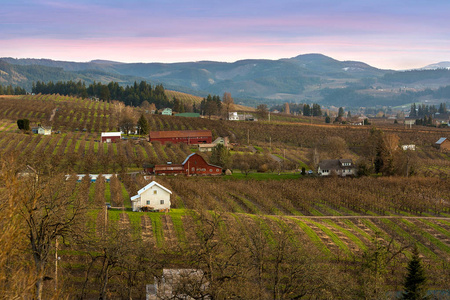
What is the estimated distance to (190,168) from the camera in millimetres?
60906

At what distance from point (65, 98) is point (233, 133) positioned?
77573 mm

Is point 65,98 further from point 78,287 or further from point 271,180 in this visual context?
point 78,287

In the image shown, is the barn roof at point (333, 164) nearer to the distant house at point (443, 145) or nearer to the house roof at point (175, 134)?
the house roof at point (175, 134)

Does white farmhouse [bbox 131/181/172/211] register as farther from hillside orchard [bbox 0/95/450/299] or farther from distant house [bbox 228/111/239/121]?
distant house [bbox 228/111/239/121]

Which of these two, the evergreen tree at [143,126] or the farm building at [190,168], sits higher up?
the evergreen tree at [143,126]

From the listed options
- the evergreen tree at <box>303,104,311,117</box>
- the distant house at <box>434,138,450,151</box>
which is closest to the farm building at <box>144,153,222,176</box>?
the distant house at <box>434,138,450,151</box>

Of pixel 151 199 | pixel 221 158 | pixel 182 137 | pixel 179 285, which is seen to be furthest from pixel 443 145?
pixel 179 285

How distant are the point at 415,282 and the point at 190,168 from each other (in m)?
41.0

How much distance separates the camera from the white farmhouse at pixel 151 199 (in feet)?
125

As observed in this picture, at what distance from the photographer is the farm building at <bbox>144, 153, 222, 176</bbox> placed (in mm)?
59875

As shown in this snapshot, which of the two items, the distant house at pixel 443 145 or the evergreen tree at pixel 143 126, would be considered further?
the evergreen tree at pixel 143 126

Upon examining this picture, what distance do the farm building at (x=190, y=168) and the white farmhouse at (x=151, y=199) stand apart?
21066 millimetres

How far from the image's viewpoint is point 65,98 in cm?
14862

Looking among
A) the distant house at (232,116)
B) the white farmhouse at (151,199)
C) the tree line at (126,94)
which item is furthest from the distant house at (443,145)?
the tree line at (126,94)
